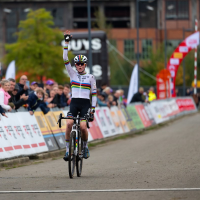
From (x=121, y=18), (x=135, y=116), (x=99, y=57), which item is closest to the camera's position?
(x=135, y=116)

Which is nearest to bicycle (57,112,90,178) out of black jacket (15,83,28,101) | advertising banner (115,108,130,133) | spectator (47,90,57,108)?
black jacket (15,83,28,101)

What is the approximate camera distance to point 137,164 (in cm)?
1216

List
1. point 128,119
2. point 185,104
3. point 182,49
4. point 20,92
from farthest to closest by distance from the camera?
point 185,104 < point 182,49 < point 128,119 < point 20,92

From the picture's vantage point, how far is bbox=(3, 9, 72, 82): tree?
139 feet

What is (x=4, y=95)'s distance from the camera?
1418 centimetres

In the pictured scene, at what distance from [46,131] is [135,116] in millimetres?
9790

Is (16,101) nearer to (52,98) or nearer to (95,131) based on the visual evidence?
(52,98)

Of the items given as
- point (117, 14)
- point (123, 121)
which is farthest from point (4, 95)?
point (117, 14)

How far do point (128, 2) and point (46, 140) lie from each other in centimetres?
6559

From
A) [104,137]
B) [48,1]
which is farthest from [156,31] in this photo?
[104,137]

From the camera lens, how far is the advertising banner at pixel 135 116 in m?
23.8

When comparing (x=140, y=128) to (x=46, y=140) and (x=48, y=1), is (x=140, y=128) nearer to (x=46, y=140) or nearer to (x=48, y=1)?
(x=46, y=140)

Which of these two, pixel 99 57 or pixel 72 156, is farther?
pixel 99 57

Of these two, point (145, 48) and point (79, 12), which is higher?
point (79, 12)
